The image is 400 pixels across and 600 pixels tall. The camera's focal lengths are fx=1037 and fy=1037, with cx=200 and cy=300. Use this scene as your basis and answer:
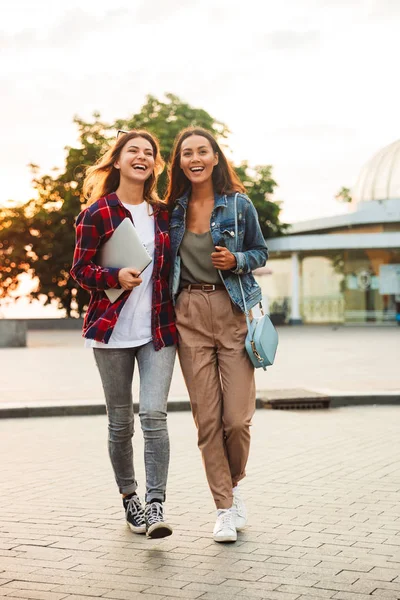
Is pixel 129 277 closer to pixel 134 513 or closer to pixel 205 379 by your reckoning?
pixel 205 379

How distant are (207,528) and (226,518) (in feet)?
1.12

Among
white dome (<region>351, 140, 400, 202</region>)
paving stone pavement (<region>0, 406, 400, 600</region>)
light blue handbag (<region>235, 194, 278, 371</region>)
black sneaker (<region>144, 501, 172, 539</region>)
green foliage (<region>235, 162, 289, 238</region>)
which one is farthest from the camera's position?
white dome (<region>351, 140, 400, 202</region>)

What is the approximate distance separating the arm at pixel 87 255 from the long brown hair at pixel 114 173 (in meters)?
0.25

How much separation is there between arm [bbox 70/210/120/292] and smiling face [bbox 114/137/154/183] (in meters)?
0.31

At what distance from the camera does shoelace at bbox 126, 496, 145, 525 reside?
5555 mm

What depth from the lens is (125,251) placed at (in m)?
5.25

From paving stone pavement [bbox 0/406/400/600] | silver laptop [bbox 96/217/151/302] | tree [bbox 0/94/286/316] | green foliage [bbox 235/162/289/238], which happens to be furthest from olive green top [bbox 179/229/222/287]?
green foliage [bbox 235/162/289/238]

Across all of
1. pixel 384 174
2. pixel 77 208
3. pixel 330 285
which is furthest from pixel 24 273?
pixel 384 174

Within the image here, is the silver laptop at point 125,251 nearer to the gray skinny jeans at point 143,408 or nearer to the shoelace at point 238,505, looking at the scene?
the gray skinny jeans at point 143,408

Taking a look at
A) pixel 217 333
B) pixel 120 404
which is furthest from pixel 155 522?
pixel 217 333

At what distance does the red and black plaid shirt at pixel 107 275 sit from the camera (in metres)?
5.27

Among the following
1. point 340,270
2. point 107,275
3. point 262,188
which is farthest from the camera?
point 340,270

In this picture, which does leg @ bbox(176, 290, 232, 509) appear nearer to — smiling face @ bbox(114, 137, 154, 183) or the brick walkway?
smiling face @ bbox(114, 137, 154, 183)

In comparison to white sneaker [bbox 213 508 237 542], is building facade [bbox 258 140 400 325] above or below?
above
